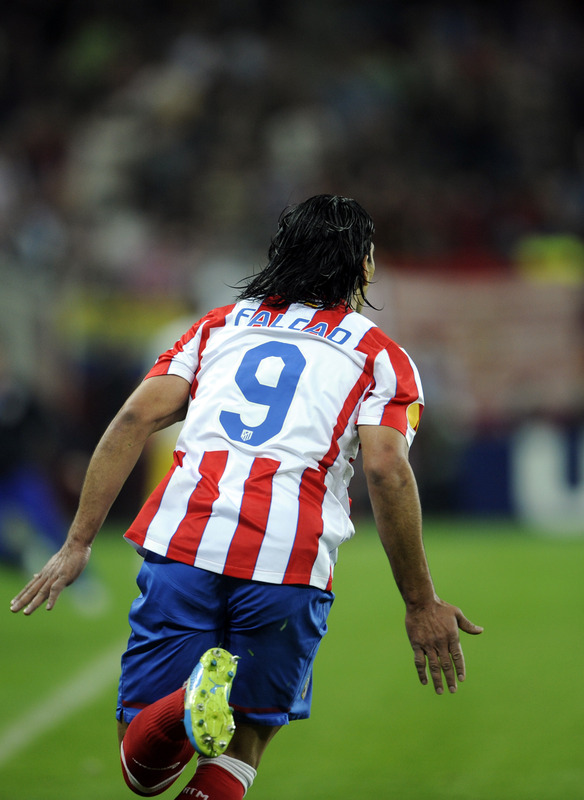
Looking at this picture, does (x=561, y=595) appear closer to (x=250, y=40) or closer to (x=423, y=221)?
(x=423, y=221)

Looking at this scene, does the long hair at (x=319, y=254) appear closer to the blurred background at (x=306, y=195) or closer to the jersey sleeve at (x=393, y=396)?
the jersey sleeve at (x=393, y=396)

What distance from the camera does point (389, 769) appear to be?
154 inches

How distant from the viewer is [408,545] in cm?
253

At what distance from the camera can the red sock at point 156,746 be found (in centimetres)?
241

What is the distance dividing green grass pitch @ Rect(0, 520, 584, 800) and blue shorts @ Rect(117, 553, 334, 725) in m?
1.22

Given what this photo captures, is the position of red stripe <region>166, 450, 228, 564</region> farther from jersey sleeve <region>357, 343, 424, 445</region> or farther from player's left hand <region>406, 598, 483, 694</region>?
player's left hand <region>406, 598, 483, 694</region>

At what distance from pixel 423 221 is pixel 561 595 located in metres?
6.61

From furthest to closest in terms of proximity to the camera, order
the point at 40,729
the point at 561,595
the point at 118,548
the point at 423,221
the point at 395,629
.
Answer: the point at 423,221 → the point at 118,548 → the point at 561,595 → the point at 395,629 → the point at 40,729

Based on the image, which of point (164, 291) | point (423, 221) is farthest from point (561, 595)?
point (423, 221)

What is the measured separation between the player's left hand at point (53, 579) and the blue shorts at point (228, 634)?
0.21 m

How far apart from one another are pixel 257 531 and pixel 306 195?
37.1 ft

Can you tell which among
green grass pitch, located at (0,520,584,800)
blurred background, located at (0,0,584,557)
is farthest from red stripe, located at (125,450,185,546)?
blurred background, located at (0,0,584,557)

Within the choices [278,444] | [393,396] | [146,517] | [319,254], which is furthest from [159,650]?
[319,254]

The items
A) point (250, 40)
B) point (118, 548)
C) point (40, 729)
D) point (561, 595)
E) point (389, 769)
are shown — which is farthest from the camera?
point (250, 40)
